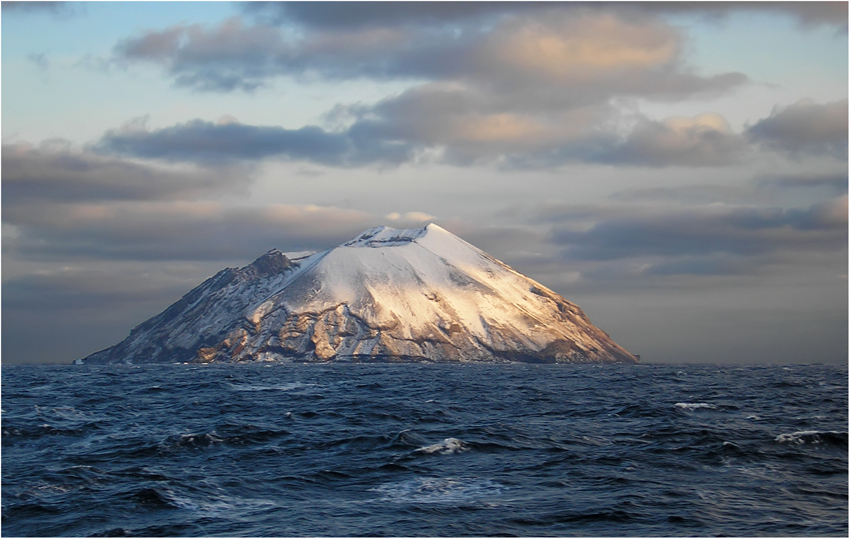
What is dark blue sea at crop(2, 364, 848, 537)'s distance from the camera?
35.9 m

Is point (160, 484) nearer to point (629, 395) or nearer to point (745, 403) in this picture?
point (745, 403)

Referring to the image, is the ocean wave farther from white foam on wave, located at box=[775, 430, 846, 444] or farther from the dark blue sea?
the dark blue sea

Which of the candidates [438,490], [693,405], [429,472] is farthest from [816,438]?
[438,490]

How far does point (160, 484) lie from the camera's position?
43375 mm

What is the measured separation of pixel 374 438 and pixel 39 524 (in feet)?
81.4

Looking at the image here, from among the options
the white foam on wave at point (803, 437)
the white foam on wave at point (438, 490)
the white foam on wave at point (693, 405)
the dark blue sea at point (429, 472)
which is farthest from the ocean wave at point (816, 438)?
the white foam on wave at point (438, 490)

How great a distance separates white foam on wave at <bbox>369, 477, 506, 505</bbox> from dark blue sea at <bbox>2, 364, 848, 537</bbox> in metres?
0.19

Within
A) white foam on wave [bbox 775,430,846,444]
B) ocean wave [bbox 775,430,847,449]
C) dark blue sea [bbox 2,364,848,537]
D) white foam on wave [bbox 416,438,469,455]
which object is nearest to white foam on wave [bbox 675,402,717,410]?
dark blue sea [bbox 2,364,848,537]

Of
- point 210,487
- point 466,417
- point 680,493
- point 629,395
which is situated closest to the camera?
point 680,493

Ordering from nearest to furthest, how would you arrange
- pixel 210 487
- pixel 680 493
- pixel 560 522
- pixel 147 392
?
pixel 560 522 → pixel 680 493 → pixel 210 487 → pixel 147 392

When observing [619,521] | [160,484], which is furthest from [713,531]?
[160,484]

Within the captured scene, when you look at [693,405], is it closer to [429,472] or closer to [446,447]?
[446,447]

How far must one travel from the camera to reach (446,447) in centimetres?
5356

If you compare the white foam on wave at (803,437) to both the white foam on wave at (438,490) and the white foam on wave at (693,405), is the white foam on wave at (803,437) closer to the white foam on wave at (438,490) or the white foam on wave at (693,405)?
the white foam on wave at (693,405)
